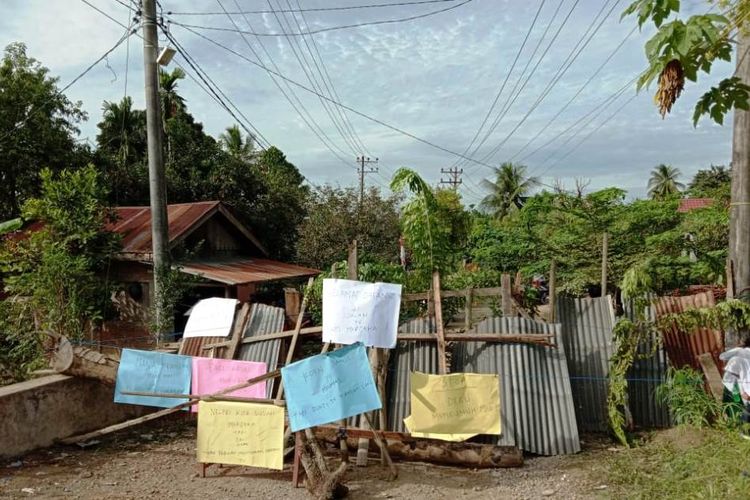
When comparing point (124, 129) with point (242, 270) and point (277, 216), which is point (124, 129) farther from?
point (242, 270)

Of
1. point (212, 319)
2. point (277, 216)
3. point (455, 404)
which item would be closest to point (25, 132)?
point (277, 216)

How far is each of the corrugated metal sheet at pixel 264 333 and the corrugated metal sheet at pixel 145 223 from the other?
647cm

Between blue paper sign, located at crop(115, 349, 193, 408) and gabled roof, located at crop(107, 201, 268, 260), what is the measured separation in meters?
6.42

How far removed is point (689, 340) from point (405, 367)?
137 inches

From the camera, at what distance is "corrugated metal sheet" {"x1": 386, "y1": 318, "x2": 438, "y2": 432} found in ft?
22.4

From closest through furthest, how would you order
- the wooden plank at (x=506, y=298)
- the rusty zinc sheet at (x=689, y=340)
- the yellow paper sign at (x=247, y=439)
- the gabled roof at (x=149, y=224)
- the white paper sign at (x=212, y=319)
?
the yellow paper sign at (x=247, y=439)
the rusty zinc sheet at (x=689, y=340)
the wooden plank at (x=506, y=298)
the white paper sign at (x=212, y=319)
the gabled roof at (x=149, y=224)

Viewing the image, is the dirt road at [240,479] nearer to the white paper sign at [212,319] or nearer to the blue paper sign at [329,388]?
the blue paper sign at [329,388]

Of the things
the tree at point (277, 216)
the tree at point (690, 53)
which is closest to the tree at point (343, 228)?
the tree at point (277, 216)

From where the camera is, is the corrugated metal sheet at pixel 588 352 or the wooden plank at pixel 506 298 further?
the wooden plank at pixel 506 298

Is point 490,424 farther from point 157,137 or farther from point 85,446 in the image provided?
point 157,137

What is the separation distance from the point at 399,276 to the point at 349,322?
11.1 ft

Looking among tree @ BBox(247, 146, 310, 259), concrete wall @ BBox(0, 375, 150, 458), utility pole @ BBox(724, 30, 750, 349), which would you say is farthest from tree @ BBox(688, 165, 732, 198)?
tree @ BBox(247, 146, 310, 259)

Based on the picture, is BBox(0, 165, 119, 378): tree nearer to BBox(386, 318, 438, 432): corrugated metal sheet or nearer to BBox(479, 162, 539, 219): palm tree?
BBox(386, 318, 438, 432): corrugated metal sheet

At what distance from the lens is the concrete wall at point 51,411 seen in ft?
21.0
